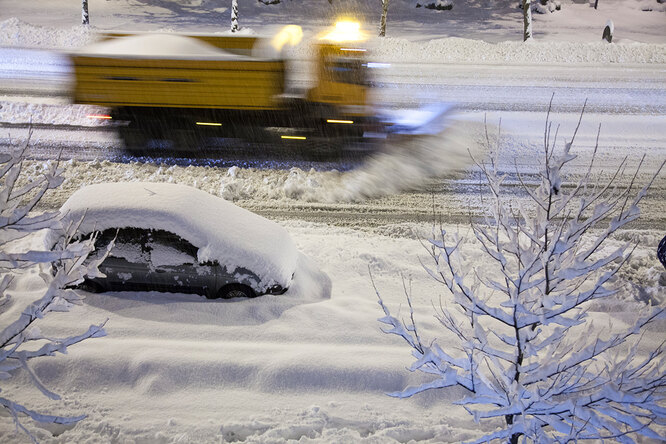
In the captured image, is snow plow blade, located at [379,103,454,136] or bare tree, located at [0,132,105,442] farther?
snow plow blade, located at [379,103,454,136]

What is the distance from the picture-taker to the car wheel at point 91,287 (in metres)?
7.16

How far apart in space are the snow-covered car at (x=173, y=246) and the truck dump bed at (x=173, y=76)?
4459 millimetres

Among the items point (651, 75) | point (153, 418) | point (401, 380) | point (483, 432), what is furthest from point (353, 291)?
point (651, 75)

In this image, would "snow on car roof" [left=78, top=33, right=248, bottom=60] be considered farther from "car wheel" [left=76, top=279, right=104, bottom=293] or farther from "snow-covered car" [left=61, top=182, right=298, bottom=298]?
"car wheel" [left=76, top=279, right=104, bottom=293]

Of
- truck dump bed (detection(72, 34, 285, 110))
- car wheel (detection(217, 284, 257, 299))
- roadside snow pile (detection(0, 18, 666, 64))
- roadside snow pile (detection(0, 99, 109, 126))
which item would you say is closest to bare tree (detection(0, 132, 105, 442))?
car wheel (detection(217, 284, 257, 299))

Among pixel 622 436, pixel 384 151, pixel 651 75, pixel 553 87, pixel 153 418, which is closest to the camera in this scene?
pixel 622 436

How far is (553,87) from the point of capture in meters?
17.5

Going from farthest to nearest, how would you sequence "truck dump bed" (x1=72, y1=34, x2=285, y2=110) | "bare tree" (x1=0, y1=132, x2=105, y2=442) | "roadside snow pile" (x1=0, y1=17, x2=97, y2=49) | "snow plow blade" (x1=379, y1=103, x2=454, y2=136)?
"roadside snow pile" (x1=0, y1=17, x2=97, y2=49) → "snow plow blade" (x1=379, y1=103, x2=454, y2=136) → "truck dump bed" (x1=72, y1=34, x2=285, y2=110) → "bare tree" (x1=0, y1=132, x2=105, y2=442)

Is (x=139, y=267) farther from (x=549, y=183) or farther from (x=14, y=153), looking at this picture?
(x=549, y=183)

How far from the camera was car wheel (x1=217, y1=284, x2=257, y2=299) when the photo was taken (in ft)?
23.5

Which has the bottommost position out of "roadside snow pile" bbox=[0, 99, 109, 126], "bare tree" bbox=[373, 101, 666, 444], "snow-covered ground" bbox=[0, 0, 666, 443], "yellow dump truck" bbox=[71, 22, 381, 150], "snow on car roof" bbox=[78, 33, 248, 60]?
"snow-covered ground" bbox=[0, 0, 666, 443]

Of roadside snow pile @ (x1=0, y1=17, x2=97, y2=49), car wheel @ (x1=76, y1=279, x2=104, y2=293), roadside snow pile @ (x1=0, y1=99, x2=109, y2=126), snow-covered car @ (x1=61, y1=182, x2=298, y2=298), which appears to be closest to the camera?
snow-covered car @ (x1=61, y1=182, x2=298, y2=298)

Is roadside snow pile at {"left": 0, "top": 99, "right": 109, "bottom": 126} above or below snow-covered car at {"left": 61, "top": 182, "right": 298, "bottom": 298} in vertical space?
above

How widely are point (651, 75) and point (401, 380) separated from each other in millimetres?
18896
